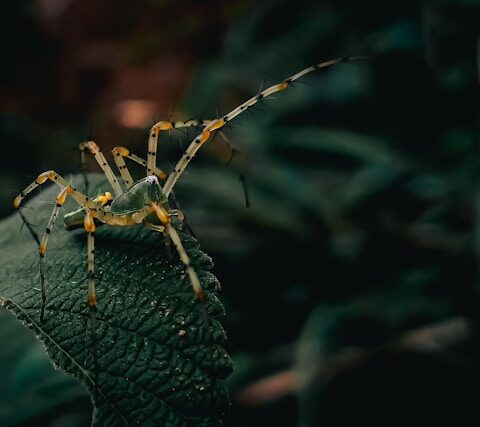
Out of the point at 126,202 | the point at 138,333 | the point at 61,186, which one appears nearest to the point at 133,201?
the point at 126,202

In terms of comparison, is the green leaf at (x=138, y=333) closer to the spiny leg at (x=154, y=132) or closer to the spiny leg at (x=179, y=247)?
the spiny leg at (x=179, y=247)

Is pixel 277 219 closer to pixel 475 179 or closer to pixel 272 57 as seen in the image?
pixel 475 179

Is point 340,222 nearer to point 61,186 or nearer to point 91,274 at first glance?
point 61,186

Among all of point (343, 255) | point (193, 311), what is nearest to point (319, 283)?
point (343, 255)

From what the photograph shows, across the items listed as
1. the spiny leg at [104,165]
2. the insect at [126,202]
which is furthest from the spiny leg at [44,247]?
the spiny leg at [104,165]

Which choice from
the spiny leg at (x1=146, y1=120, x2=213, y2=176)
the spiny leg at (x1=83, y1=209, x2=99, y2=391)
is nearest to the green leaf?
the spiny leg at (x1=83, y1=209, x2=99, y2=391)

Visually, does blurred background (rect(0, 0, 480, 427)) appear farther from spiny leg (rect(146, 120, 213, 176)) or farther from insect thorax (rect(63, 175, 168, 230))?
insect thorax (rect(63, 175, 168, 230))
